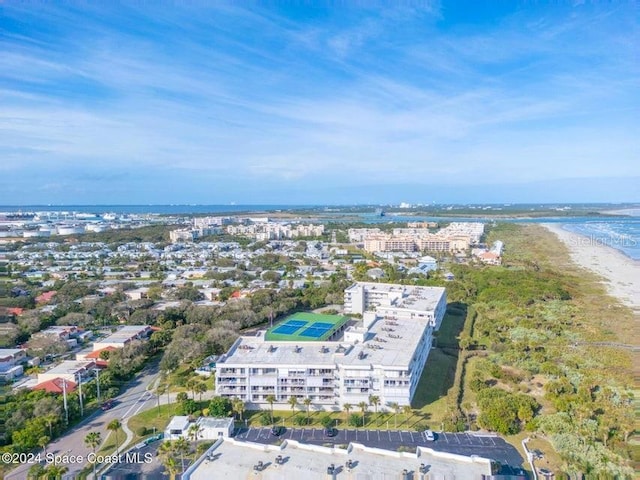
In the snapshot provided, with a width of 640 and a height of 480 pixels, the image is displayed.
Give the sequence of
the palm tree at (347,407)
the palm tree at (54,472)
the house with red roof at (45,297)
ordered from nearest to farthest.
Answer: the palm tree at (54,472), the palm tree at (347,407), the house with red roof at (45,297)

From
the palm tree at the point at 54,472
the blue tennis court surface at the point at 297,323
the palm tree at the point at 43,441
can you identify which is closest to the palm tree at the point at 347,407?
the blue tennis court surface at the point at 297,323

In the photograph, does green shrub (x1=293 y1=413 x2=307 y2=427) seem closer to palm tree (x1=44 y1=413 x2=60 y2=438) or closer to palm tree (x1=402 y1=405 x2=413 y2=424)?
palm tree (x1=402 y1=405 x2=413 y2=424)

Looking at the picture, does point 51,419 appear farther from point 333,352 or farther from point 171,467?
point 333,352

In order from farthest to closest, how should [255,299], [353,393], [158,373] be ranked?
1. [255,299]
2. [158,373]
3. [353,393]

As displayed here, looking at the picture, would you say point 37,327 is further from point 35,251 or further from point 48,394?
point 35,251

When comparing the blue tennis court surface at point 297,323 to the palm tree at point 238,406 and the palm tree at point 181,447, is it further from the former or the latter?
the palm tree at point 181,447

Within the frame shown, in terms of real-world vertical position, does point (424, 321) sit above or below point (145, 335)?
above

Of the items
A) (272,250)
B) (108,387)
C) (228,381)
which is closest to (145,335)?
(108,387)
